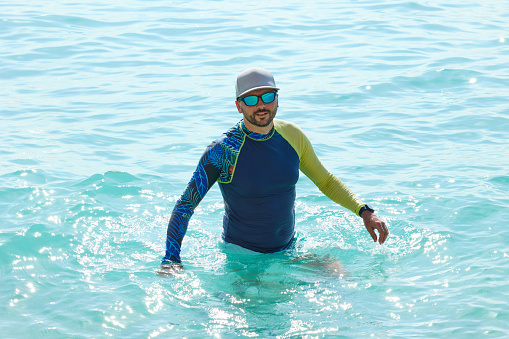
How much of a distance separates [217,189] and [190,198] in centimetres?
260

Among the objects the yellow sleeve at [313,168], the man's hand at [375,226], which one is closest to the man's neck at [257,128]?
the yellow sleeve at [313,168]

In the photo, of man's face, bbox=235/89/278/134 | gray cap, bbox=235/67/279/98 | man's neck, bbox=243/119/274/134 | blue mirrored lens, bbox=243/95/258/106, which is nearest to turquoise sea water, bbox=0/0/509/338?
man's neck, bbox=243/119/274/134

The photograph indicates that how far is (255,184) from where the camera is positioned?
528 centimetres

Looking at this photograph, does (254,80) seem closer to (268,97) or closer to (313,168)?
(268,97)

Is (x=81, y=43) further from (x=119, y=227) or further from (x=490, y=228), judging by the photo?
(x=490, y=228)

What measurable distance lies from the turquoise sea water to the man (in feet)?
0.92

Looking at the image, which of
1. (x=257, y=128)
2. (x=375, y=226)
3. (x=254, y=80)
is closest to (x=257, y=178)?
(x=257, y=128)

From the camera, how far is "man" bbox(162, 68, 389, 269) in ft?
16.6

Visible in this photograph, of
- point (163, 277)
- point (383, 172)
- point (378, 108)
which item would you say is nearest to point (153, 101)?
point (378, 108)

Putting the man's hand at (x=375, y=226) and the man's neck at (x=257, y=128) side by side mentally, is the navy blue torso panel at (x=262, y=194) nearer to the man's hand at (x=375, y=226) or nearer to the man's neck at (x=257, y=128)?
the man's neck at (x=257, y=128)

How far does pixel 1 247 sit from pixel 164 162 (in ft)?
8.45

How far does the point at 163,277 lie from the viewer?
17.5ft

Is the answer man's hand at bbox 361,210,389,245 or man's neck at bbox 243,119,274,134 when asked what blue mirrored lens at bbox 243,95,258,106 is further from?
man's hand at bbox 361,210,389,245

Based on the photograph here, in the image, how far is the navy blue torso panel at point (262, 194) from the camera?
5.27m
